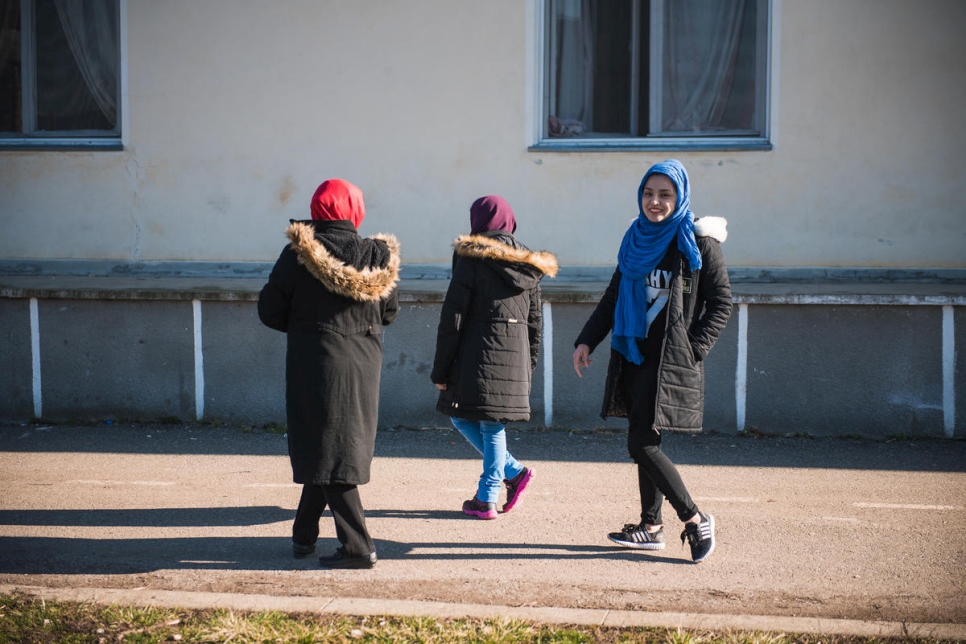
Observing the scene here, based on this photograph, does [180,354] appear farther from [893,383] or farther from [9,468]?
[893,383]

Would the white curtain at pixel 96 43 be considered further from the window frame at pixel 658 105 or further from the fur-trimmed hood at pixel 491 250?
the fur-trimmed hood at pixel 491 250

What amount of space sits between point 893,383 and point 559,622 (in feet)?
14.9

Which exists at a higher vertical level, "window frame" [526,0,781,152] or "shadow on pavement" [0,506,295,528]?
"window frame" [526,0,781,152]

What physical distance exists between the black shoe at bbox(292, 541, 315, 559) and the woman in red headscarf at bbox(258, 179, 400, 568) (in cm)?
20

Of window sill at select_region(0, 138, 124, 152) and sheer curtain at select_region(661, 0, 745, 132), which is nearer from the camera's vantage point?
sheer curtain at select_region(661, 0, 745, 132)

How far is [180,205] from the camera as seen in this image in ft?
31.4

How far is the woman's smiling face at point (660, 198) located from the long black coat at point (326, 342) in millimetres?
1266

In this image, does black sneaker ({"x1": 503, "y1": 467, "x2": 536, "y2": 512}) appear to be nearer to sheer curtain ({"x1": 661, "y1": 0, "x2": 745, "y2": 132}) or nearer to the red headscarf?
the red headscarf

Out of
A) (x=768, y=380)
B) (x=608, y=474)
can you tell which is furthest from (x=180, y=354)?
(x=768, y=380)

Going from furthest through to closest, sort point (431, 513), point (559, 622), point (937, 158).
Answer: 1. point (937, 158)
2. point (431, 513)
3. point (559, 622)

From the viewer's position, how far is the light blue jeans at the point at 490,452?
213 inches

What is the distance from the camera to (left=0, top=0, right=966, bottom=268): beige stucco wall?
8805mm

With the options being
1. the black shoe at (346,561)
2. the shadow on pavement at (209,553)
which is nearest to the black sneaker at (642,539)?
the shadow on pavement at (209,553)

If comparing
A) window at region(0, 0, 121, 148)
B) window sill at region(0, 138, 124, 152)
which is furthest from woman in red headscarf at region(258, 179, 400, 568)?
window at region(0, 0, 121, 148)
